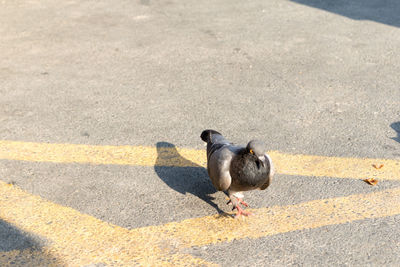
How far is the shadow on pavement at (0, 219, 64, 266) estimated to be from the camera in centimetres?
289

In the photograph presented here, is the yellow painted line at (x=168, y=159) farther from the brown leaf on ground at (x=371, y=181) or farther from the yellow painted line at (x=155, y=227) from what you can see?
the yellow painted line at (x=155, y=227)

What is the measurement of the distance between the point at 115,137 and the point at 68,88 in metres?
1.25

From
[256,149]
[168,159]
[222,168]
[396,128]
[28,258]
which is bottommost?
[28,258]

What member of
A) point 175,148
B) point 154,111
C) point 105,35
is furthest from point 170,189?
point 105,35

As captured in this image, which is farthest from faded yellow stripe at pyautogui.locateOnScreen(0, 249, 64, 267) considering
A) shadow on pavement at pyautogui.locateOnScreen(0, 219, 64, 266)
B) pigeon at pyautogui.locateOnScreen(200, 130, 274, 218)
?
pigeon at pyautogui.locateOnScreen(200, 130, 274, 218)

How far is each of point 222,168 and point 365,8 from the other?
5.79 meters

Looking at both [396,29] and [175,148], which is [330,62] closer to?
[396,29]

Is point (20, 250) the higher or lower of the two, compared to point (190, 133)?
lower

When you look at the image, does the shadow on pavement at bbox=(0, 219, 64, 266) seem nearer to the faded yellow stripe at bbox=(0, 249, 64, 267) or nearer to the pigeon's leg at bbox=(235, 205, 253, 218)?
the faded yellow stripe at bbox=(0, 249, 64, 267)

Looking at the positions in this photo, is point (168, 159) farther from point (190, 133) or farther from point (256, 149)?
point (256, 149)

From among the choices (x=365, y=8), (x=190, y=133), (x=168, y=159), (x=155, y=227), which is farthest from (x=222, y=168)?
(x=365, y=8)

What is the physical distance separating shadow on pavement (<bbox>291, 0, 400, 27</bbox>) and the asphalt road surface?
0.30 feet

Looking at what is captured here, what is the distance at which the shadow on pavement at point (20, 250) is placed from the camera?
2893 mm

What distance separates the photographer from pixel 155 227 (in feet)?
10.6
